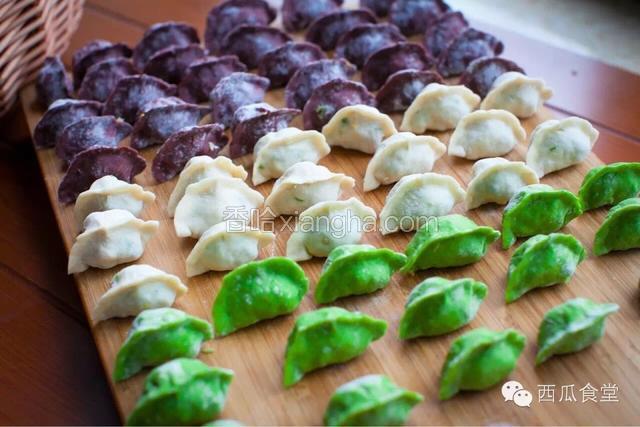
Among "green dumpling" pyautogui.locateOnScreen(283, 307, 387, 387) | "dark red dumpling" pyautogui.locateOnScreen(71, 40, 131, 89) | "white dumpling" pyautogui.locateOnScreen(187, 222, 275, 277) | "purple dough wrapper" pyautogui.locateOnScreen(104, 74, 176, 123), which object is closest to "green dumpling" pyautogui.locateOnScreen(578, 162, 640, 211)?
"green dumpling" pyautogui.locateOnScreen(283, 307, 387, 387)

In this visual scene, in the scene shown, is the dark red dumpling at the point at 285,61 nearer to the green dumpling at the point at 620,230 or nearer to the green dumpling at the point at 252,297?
the green dumpling at the point at 252,297

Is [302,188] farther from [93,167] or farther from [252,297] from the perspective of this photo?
[93,167]

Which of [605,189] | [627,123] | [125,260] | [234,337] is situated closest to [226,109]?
[125,260]

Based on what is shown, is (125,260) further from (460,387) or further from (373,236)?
(460,387)

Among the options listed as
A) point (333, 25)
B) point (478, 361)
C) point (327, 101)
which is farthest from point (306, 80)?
point (478, 361)

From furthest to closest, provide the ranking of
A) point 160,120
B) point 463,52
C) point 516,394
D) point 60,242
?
point 463,52
point 160,120
point 60,242
point 516,394
